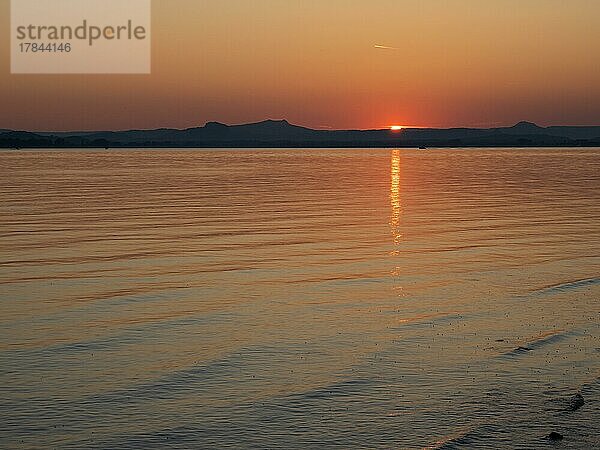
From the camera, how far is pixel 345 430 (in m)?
10.5

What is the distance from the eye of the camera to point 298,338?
1488cm

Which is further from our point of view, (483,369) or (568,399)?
(483,369)

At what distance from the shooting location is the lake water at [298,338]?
1059cm

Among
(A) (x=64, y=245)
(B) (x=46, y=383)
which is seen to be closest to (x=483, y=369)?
(B) (x=46, y=383)

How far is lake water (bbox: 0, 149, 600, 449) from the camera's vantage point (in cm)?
1059

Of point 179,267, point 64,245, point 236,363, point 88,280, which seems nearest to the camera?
point 236,363

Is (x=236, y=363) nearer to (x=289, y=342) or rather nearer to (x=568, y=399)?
(x=289, y=342)

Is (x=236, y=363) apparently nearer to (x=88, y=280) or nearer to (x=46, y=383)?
(x=46, y=383)

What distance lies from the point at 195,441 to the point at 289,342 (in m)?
4.65

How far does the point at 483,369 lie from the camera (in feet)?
42.4

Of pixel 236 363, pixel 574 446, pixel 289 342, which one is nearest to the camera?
pixel 574 446

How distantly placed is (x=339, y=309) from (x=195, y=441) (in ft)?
24.4

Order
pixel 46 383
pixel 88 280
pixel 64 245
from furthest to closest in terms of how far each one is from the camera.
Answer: pixel 64 245 → pixel 88 280 → pixel 46 383

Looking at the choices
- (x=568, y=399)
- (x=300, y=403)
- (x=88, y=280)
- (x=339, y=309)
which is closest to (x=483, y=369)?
(x=568, y=399)
